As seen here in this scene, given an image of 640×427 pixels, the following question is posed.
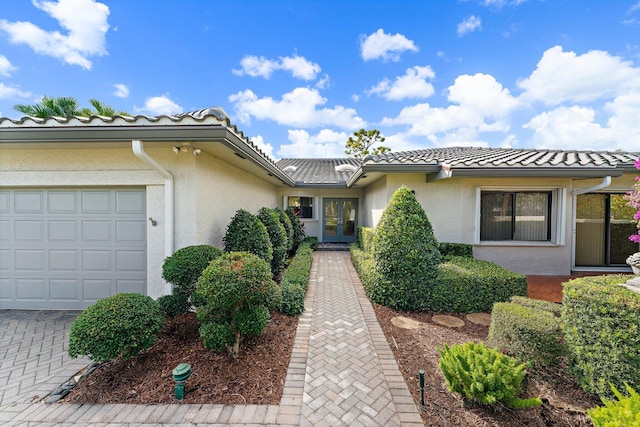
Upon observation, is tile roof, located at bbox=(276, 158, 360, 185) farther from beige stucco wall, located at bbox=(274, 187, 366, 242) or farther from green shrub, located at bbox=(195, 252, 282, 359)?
green shrub, located at bbox=(195, 252, 282, 359)

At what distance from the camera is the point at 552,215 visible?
7.91m

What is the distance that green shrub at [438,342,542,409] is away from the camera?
8.14 ft

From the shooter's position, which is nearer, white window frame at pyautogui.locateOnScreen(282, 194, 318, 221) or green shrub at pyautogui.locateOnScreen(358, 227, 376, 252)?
green shrub at pyautogui.locateOnScreen(358, 227, 376, 252)

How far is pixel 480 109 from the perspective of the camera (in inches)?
499

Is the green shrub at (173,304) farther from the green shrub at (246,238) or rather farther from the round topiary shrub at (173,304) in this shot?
the green shrub at (246,238)

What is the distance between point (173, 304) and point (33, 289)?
3.99 m

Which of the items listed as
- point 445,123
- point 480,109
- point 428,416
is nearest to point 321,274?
point 428,416

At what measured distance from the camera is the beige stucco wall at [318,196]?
14617mm

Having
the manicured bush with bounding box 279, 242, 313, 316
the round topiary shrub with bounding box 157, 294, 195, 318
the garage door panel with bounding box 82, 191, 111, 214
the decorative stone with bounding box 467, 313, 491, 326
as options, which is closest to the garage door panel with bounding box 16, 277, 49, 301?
the garage door panel with bounding box 82, 191, 111, 214

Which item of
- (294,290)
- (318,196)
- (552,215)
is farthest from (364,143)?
(294,290)

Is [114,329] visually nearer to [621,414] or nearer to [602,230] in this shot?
[621,414]

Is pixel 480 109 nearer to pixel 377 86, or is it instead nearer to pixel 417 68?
pixel 417 68

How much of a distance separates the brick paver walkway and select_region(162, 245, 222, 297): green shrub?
1.63 meters

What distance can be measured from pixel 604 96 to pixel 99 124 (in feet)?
48.1
